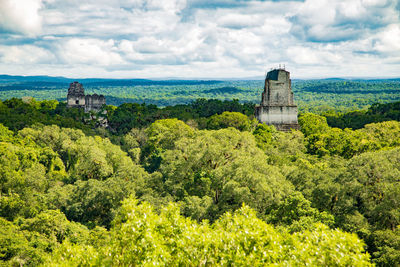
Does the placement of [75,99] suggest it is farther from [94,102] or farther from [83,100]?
[94,102]

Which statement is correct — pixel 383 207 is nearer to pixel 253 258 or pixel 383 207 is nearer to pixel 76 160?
pixel 253 258

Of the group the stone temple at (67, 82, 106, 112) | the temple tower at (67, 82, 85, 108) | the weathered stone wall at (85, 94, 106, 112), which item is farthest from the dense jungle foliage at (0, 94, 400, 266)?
the temple tower at (67, 82, 85, 108)

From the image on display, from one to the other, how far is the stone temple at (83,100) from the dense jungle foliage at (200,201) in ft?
82.5

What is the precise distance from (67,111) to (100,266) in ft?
206

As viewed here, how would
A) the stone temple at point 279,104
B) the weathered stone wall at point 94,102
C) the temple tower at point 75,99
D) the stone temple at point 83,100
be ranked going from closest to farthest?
the stone temple at point 279,104, the weathered stone wall at point 94,102, the stone temple at point 83,100, the temple tower at point 75,99

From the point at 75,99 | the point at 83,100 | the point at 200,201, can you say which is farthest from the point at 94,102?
the point at 200,201

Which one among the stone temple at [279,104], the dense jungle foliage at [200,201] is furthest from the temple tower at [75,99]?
the stone temple at [279,104]

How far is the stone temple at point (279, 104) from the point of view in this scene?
61188 millimetres

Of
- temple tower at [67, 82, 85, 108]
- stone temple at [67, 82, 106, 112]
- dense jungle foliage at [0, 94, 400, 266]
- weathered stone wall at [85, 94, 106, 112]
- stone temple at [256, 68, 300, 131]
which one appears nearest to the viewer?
dense jungle foliage at [0, 94, 400, 266]

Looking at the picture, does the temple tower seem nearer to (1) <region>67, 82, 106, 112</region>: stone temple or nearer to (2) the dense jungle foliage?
(1) <region>67, 82, 106, 112</region>: stone temple

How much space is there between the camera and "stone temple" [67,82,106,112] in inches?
3142

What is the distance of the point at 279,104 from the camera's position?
61.6m

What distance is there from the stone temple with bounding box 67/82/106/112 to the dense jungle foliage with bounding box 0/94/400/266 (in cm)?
2514

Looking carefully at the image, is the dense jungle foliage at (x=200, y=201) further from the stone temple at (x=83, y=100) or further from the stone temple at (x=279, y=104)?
the stone temple at (x=83, y=100)
